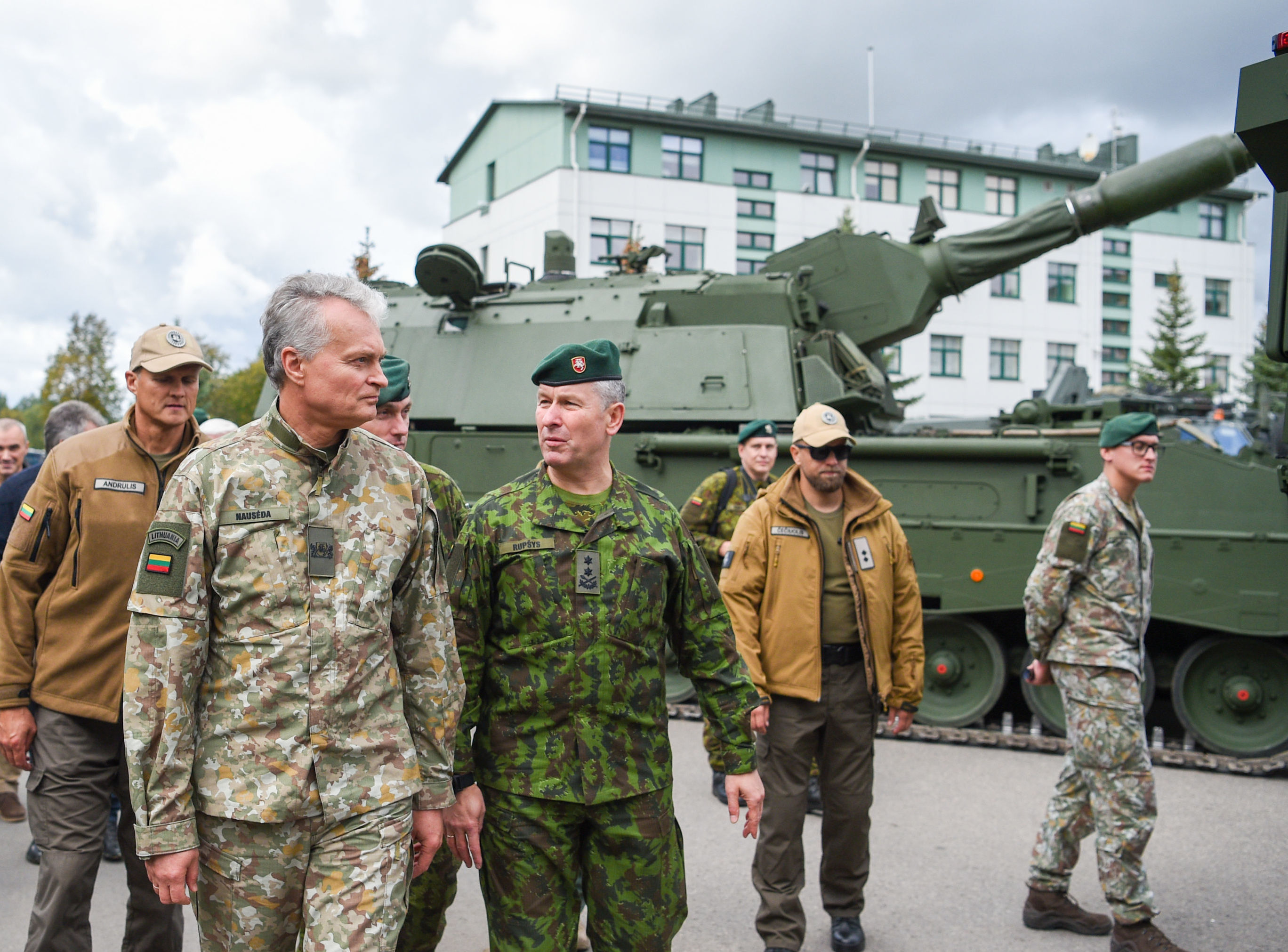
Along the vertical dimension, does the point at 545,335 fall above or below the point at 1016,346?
below

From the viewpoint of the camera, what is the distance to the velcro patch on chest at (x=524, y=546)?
2.78 meters

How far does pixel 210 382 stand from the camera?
1347 inches

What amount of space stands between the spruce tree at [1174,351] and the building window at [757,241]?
38.8ft

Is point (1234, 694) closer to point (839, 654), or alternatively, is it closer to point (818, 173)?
point (839, 654)

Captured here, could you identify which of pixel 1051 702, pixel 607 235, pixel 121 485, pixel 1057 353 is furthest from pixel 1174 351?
pixel 121 485

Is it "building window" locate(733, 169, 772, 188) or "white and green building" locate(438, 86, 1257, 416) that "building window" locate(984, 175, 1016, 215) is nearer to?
"white and green building" locate(438, 86, 1257, 416)

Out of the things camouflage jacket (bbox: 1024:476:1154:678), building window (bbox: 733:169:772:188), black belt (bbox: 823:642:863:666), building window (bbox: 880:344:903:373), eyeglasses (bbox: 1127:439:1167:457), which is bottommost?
black belt (bbox: 823:642:863:666)

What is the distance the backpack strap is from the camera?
6.48m

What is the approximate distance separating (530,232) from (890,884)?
2577 cm

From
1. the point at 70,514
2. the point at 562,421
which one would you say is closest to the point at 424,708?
the point at 562,421

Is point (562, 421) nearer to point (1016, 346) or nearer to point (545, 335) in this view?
point (545, 335)

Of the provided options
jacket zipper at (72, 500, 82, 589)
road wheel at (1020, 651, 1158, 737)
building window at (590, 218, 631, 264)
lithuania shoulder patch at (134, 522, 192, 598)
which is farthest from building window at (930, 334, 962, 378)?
lithuania shoulder patch at (134, 522, 192, 598)

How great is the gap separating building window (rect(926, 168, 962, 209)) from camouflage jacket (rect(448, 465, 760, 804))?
32610 millimetres

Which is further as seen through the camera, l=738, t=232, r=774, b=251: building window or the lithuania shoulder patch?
l=738, t=232, r=774, b=251: building window
